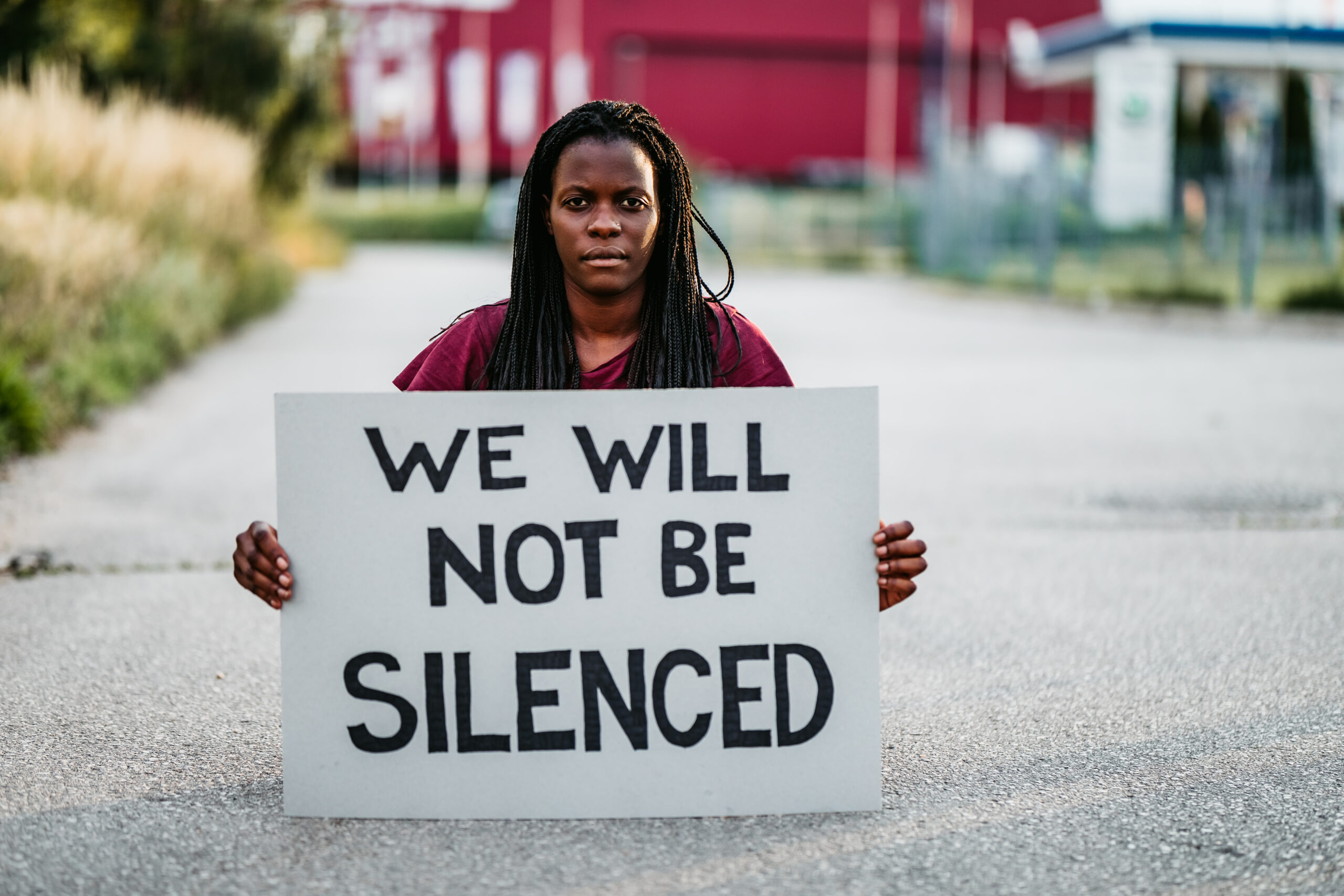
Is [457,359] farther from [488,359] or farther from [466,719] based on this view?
[466,719]

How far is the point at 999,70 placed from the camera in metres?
45.9

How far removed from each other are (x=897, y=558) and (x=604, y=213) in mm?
895

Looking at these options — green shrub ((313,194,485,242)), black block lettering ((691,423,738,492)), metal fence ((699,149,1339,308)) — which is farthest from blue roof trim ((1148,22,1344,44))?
black block lettering ((691,423,738,492))

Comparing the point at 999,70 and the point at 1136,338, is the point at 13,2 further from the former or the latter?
the point at 999,70

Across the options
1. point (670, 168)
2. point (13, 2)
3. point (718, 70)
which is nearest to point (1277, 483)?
point (670, 168)

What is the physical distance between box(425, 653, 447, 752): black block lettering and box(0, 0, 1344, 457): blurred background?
4131 mm

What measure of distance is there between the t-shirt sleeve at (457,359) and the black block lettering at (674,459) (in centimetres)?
49

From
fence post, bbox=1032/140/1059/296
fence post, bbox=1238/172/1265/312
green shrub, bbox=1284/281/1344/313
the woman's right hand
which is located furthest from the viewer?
fence post, bbox=1032/140/1059/296

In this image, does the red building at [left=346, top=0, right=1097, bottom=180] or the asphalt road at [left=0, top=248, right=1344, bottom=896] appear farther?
the red building at [left=346, top=0, right=1097, bottom=180]

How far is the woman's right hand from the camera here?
283 centimetres

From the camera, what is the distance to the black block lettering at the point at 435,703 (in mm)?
2834

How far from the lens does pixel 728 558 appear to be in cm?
291

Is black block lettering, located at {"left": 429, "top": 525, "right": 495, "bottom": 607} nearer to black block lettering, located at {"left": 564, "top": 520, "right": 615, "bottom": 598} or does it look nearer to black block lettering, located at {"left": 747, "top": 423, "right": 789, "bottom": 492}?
black block lettering, located at {"left": 564, "top": 520, "right": 615, "bottom": 598}

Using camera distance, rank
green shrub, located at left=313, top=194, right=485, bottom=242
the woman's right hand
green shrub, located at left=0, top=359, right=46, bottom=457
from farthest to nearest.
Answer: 1. green shrub, located at left=313, top=194, right=485, bottom=242
2. green shrub, located at left=0, top=359, right=46, bottom=457
3. the woman's right hand
